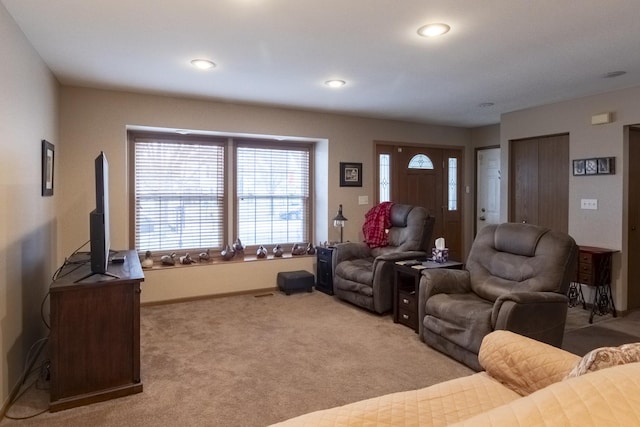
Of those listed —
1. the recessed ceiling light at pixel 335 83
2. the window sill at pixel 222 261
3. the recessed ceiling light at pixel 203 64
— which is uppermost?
the recessed ceiling light at pixel 335 83

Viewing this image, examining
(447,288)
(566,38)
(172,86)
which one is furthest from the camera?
(172,86)

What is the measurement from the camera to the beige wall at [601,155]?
413 cm

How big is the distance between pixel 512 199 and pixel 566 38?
117 inches

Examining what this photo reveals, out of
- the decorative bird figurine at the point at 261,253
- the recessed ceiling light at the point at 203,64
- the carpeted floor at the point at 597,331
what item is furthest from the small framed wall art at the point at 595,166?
the recessed ceiling light at the point at 203,64

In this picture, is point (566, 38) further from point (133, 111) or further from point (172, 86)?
point (133, 111)

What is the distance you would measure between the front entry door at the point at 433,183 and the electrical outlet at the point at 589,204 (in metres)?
2.15

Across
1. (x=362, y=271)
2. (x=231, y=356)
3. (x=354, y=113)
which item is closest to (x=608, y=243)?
(x=362, y=271)

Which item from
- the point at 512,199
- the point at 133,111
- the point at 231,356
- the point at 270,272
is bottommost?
the point at 231,356

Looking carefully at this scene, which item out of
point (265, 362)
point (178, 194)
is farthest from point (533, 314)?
point (178, 194)

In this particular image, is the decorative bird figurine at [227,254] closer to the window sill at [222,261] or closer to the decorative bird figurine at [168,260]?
the window sill at [222,261]

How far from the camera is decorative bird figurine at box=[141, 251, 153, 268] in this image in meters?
4.55

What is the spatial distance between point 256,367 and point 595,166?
411 centimetres

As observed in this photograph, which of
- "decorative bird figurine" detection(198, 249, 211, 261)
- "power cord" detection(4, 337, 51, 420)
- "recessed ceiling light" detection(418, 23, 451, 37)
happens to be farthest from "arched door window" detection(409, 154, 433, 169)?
"power cord" detection(4, 337, 51, 420)

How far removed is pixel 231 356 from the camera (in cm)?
311
